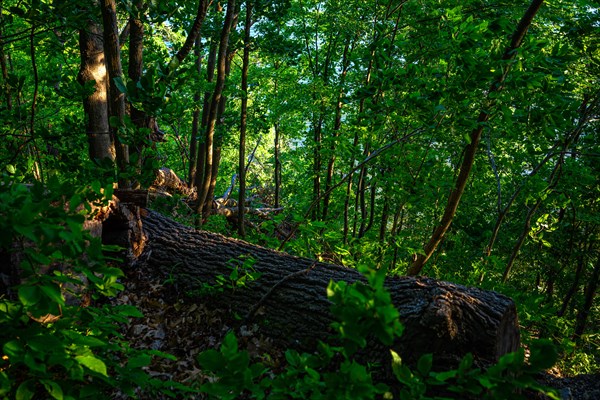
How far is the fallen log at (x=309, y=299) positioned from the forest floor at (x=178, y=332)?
0.46 ft

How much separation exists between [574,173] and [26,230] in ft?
22.9

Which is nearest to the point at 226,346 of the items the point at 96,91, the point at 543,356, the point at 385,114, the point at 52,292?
the point at 52,292

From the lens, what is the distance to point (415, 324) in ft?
9.32

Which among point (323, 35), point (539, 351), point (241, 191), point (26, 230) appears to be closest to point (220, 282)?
point (26, 230)

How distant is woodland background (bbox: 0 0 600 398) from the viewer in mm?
2773

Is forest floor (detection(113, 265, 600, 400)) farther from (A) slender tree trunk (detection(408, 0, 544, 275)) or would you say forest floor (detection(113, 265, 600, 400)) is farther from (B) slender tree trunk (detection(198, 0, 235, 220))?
(B) slender tree trunk (detection(198, 0, 235, 220))

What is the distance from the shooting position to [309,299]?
3605 millimetres

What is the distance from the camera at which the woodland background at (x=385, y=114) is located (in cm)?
277

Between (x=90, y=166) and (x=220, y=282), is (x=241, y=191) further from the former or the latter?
(x=90, y=166)

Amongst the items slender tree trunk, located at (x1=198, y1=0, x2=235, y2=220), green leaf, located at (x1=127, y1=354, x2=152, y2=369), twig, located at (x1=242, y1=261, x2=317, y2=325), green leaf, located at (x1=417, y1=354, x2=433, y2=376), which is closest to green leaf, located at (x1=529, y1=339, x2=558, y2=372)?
green leaf, located at (x1=417, y1=354, x2=433, y2=376)

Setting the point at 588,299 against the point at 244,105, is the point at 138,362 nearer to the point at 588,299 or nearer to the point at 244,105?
the point at 244,105

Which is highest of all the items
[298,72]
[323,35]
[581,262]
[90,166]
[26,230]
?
[323,35]

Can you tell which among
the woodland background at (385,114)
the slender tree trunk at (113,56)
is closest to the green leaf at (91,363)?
the woodland background at (385,114)

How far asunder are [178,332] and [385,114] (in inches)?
142
